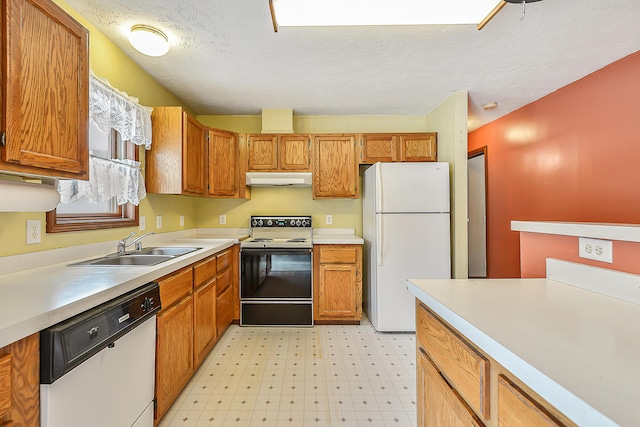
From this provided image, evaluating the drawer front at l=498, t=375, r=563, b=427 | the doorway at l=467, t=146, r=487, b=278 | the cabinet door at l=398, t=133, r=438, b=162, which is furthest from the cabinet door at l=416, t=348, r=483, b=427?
the doorway at l=467, t=146, r=487, b=278

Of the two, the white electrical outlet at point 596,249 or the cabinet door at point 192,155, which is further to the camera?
the cabinet door at point 192,155

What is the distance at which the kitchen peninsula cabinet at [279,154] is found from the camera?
3.17 meters

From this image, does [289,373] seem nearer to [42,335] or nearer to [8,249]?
[42,335]

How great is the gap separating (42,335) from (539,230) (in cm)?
190

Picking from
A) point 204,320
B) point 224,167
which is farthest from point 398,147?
point 204,320

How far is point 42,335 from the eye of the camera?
0.86 m

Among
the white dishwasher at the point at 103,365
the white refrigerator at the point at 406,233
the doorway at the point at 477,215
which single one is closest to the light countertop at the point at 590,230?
the white refrigerator at the point at 406,233

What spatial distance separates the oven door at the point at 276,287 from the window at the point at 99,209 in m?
1.09

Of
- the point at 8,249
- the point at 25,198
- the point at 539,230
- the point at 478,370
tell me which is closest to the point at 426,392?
the point at 478,370

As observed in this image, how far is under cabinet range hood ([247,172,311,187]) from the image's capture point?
3.09 metres

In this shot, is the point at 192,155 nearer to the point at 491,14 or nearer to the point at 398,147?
the point at 398,147

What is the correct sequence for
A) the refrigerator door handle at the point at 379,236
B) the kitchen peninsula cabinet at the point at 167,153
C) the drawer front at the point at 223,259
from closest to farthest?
the kitchen peninsula cabinet at the point at 167,153
the drawer front at the point at 223,259
the refrigerator door handle at the point at 379,236

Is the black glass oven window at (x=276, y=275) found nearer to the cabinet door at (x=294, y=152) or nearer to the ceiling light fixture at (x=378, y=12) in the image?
the cabinet door at (x=294, y=152)

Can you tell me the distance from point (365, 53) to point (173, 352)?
2.41 meters
